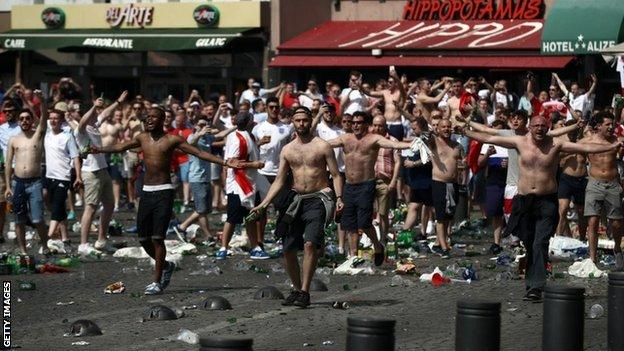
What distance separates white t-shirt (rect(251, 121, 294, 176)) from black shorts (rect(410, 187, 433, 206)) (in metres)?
1.76

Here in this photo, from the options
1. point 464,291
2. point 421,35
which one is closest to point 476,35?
point 421,35

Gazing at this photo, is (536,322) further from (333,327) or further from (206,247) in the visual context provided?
(206,247)

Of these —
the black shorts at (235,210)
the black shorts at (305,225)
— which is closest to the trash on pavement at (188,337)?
the black shorts at (305,225)

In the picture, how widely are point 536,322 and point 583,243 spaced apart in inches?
252

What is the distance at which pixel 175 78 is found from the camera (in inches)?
1644

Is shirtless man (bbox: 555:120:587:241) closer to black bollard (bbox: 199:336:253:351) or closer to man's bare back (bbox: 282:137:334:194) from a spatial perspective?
man's bare back (bbox: 282:137:334:194)

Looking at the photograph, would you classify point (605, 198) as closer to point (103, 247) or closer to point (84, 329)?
point (103, 247)

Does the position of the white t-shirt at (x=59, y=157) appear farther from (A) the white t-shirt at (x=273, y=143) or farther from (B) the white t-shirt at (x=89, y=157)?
(A) the white t-shirt at (x=273, y=143)

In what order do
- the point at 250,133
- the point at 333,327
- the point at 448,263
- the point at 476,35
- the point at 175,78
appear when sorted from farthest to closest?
the point at 175,78 → the point at 476,35 → the point at 250,133 → the point at 448,263 → the point at 333,327

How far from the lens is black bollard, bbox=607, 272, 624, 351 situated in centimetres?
1240

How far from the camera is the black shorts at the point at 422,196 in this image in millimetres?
21992

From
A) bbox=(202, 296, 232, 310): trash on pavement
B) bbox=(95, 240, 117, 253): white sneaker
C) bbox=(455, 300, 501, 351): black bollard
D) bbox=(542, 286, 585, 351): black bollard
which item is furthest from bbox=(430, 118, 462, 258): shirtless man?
bbox=(455, 300, 501, 351): black bollard

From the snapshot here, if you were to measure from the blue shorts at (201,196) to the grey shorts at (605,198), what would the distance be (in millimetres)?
5341

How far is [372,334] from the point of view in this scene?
9961 mm
